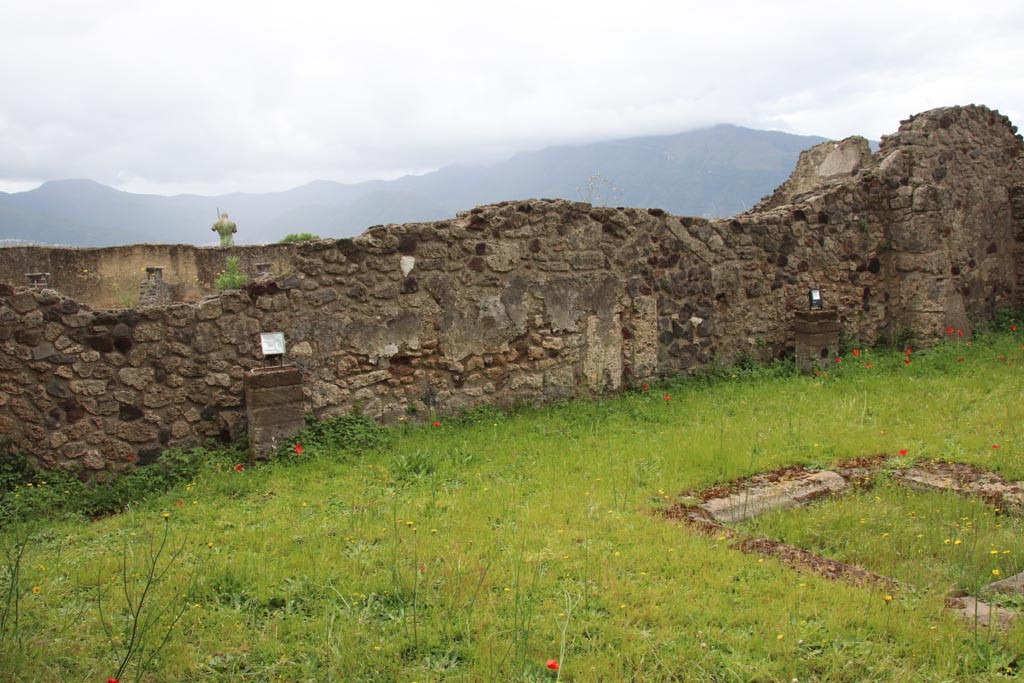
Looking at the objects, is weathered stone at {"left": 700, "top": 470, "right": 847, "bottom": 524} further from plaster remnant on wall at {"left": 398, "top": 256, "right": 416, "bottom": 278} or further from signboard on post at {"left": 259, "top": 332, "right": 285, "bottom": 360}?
signboard on post at {"left": 259, "top": 332, "right": 285, "bottom": 360}

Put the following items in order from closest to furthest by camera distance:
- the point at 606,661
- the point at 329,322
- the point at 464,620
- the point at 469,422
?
the point at 606,661, the point at 464,620, the point at 329,322, the point at 469,422

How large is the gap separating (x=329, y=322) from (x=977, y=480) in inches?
197

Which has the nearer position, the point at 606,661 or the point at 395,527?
the point at 606,661

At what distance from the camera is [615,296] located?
7.90 meters

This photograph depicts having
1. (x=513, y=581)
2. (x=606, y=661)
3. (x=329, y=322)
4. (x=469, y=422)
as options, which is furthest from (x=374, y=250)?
(x=606, y=661)

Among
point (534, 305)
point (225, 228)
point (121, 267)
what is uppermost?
point (225, 228)

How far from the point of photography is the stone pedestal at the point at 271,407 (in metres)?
5.75

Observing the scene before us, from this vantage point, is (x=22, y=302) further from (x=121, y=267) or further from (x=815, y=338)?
(x=121, y=267)

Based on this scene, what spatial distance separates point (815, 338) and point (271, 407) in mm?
6301

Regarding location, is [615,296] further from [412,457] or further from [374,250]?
[412,457]

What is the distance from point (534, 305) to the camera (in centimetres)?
741

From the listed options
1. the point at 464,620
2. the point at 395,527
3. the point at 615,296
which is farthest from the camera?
the point at 615,296

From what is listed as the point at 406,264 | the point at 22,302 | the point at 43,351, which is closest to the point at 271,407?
the point at 43,351

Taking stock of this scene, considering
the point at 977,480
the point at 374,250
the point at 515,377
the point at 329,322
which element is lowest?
the point at 977,480
